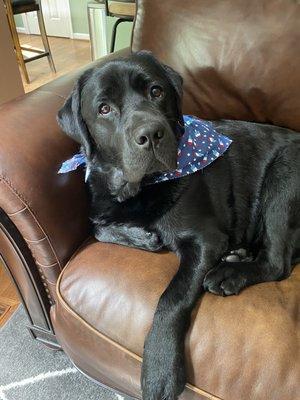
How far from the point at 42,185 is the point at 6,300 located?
0.79m

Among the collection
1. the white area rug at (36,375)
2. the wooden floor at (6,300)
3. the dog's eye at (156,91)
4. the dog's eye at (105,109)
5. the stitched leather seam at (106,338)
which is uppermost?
the dog's eye at (156,91)

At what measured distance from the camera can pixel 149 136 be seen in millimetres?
958

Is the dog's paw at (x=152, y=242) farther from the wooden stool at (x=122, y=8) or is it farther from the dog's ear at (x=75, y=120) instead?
the wooden stool at (x=122, y=8)

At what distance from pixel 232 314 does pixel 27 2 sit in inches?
141

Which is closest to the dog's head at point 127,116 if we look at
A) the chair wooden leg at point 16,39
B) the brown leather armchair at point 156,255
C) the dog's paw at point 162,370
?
the brown leather armchair at point 156,255

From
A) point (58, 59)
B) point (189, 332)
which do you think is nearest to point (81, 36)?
point (58, 59)

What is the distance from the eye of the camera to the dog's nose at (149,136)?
95 centimetres

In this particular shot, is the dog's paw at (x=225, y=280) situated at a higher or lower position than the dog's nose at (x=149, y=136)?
lower

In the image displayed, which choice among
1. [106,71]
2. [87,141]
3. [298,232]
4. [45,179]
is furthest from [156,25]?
[298,232]

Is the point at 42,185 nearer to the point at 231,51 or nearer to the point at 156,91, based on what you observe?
the point at 156,91

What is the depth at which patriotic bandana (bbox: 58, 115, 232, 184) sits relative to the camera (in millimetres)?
1116

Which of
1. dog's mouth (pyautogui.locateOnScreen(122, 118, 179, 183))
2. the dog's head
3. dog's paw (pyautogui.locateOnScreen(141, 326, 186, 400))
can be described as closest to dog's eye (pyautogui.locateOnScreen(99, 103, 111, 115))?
the dog's head

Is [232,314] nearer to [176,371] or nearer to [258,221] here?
[176,371]

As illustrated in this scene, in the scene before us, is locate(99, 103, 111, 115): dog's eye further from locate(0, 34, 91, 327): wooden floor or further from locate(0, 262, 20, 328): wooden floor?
locate(0, 34, 91, 327): wooden floor
